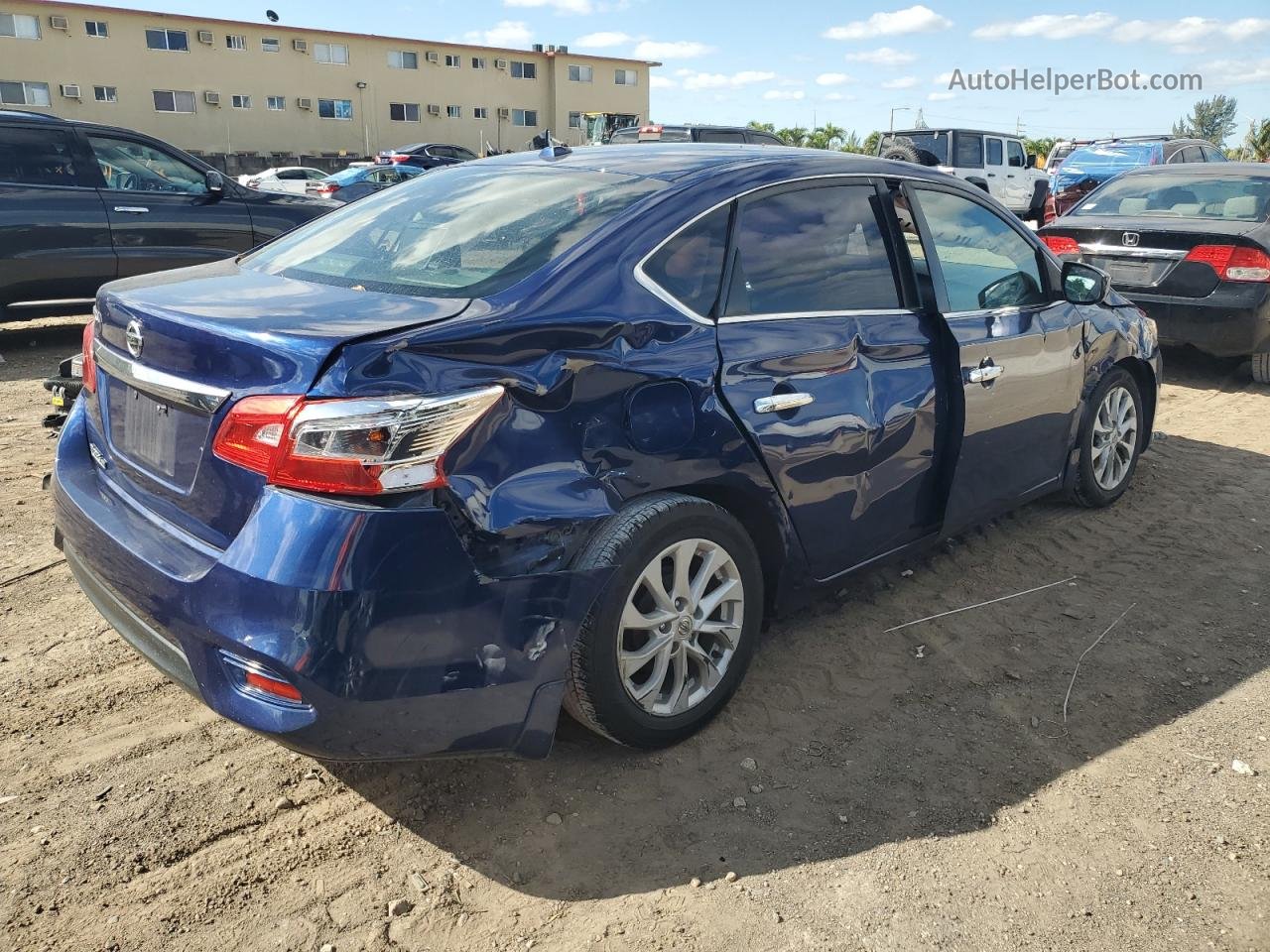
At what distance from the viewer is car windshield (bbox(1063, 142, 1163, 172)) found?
19.1m

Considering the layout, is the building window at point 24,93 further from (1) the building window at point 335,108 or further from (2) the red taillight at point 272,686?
(2) the red taillight at point 272,686

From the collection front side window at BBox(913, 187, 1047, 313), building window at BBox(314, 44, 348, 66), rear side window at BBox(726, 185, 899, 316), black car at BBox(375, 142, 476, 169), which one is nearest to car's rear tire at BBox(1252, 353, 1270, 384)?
front side window at BBox(913, 187, 1047, 313)

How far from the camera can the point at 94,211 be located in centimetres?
793

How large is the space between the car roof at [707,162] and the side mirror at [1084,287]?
37.2 inches

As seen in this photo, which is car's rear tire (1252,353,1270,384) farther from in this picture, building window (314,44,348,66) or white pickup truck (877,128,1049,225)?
building window (314,44,348,66)

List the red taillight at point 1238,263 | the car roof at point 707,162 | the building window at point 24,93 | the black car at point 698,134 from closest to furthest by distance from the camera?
the car roof at point 707,162
the red taillight at point 1238,263
the black car at point 698,134
the building window at point 24,93

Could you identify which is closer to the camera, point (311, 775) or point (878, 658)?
point (311, 775)

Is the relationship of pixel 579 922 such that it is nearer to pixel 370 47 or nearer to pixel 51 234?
pixel 51 234

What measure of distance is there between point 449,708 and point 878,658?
179 cm

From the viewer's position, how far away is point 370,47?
45531 mm

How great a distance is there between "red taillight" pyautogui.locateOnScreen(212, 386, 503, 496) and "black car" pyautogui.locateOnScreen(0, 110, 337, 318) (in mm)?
6713

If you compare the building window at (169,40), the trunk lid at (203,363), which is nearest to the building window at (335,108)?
the building window at (169,40)

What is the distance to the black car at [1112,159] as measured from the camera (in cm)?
1866

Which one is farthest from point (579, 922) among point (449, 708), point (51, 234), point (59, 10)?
point (59, 10)
